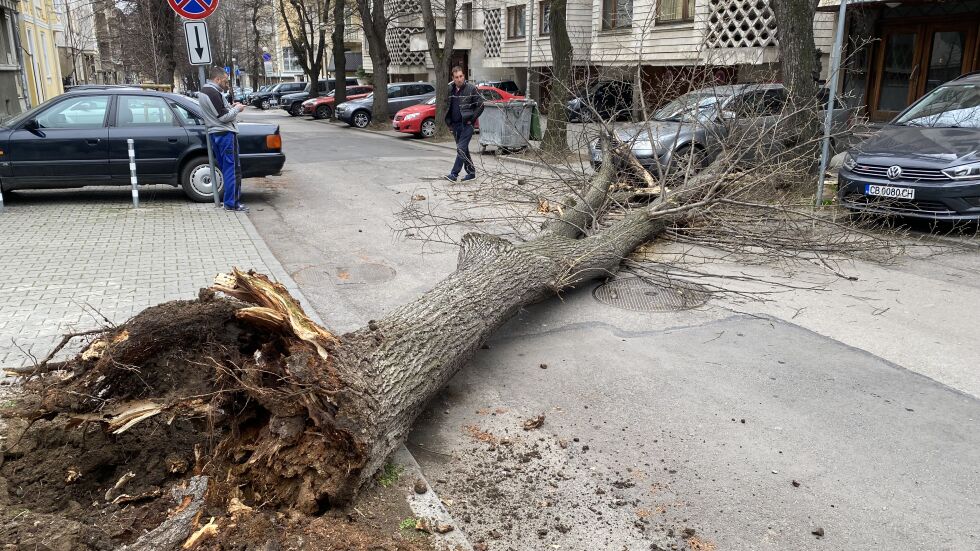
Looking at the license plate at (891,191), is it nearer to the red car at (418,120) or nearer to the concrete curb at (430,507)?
the concrete curb at (430,507)

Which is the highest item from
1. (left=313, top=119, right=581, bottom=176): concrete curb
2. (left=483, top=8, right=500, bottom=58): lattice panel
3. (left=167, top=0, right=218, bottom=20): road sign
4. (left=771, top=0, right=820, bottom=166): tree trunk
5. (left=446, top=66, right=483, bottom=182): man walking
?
(left=483, top=8, right=500, bottom=58): lattice panel

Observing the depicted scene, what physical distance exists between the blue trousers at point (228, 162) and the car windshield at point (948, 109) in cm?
935

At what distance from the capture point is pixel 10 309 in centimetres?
585

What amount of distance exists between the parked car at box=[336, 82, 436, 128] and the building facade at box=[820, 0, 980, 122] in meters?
16.7

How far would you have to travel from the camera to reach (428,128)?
24.9 metres

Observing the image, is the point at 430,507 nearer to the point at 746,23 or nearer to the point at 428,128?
the point at 746,23

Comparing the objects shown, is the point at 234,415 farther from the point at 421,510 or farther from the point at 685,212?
the point at 685,212

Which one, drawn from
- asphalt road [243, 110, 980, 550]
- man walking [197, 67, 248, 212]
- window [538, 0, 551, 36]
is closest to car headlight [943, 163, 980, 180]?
asphalt road [243, 110, 980, 550]

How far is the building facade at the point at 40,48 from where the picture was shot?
1271 inches

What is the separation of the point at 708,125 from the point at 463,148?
204 inches

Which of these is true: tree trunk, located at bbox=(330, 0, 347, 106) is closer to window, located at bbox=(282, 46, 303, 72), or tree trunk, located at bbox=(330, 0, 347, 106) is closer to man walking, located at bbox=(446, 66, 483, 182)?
man walking, located at bbox=(446, 66, 483, 182)

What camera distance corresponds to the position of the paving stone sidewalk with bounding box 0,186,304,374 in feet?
18.5

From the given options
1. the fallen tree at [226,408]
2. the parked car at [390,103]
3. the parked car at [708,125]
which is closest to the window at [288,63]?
the parked car at [390,103]

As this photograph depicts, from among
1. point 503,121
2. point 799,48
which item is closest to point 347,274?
point 799,48
